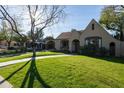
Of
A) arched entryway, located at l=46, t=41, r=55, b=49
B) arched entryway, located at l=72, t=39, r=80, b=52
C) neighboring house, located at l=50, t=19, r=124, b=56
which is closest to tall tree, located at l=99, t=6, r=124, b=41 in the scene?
neighboring house, located at l=50, t=19, r=124, b=56

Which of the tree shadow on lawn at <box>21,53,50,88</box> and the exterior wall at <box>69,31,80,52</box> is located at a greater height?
the exterior wall at <box>69,31,80,52</box>

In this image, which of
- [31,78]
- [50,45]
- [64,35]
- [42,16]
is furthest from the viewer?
[50,45]

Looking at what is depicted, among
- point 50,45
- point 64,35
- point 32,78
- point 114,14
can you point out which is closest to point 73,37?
point 64,35

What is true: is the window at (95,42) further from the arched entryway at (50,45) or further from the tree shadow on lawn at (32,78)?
the tree shadow on lawn at (32,78)

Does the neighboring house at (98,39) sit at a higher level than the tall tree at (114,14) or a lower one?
lower

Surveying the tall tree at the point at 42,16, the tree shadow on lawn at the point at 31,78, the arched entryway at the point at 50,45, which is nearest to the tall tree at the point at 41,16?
the tall tree at the point at 42,16

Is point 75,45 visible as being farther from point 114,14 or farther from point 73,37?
point 114,14

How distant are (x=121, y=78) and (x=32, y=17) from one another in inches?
439

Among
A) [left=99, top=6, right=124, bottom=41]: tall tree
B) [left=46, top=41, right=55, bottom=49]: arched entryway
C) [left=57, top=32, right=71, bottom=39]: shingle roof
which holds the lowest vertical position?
[left=46, top=41, right=55, bottom=49]: arched entryway

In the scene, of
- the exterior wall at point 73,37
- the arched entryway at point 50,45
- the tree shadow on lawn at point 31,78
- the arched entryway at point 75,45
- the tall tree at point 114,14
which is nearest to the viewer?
the tree shadow on lawn at point 31,78

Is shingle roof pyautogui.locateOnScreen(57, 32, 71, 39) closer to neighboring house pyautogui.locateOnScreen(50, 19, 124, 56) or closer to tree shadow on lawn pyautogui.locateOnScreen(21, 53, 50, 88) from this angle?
neighboring house pyautogui.locateOnScreen(50, 19, 124, 56)

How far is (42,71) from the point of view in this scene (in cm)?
1245

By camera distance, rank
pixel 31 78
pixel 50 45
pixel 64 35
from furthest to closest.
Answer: pixel 50 45 → pixel 64 35 → pixel 31 78
